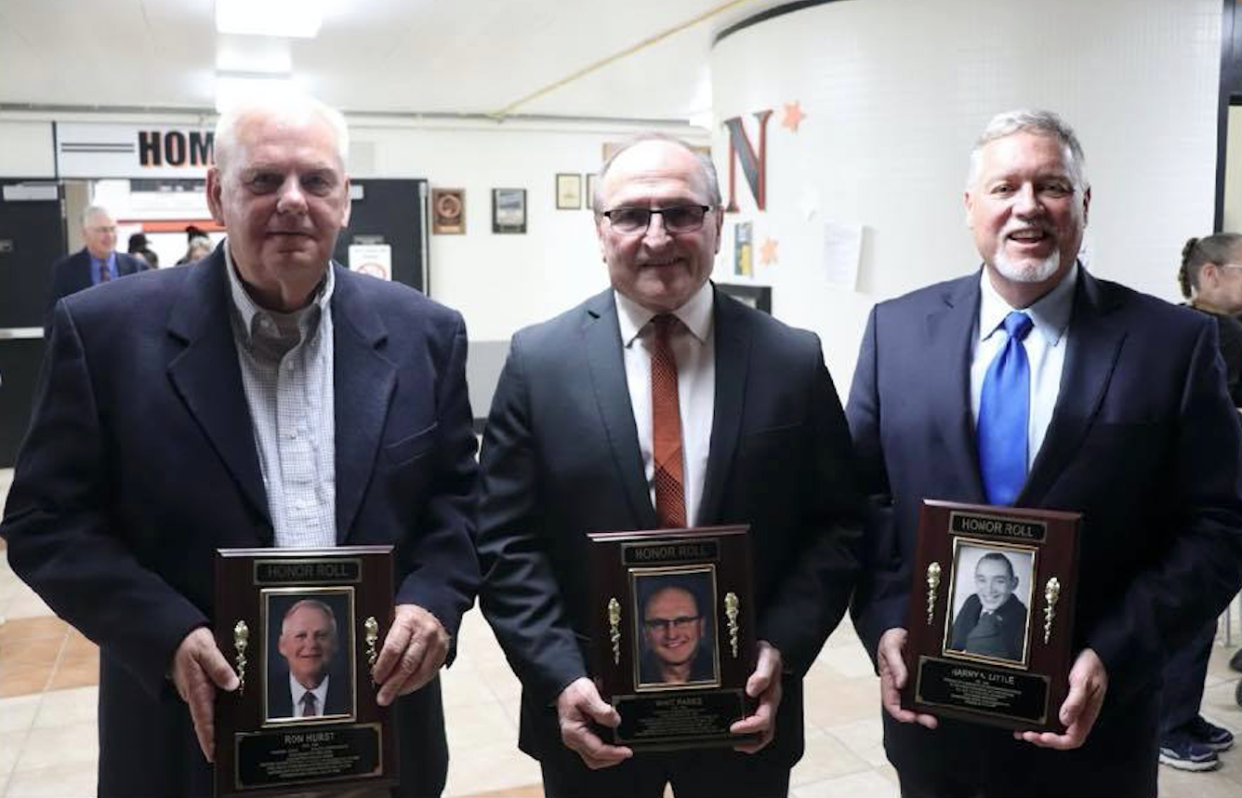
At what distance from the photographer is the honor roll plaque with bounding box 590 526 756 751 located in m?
1.59

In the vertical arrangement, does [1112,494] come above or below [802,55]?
below

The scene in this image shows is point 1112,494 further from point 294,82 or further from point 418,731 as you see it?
point 294,82

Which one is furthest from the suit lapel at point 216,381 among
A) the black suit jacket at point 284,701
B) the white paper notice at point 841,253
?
the white paper notice at point 841,253

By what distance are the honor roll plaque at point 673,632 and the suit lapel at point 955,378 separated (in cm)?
43

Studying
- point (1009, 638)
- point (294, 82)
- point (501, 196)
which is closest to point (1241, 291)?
point (1009, 638)

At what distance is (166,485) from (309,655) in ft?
1.15

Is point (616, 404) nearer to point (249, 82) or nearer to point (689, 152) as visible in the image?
point (689, 152)

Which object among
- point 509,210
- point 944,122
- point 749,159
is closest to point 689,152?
point 944,122

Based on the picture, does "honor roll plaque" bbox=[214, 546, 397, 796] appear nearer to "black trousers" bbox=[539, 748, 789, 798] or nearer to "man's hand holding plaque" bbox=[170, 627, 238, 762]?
"man's hand holding plaque" bbox=[170, 627, 238, 762]

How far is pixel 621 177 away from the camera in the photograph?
1.73 metres

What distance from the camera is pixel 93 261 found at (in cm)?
697

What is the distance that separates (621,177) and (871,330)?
585 millimetres

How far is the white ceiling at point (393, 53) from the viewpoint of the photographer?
5492 mm

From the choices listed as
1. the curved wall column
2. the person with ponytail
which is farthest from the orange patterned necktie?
the curved wall column
